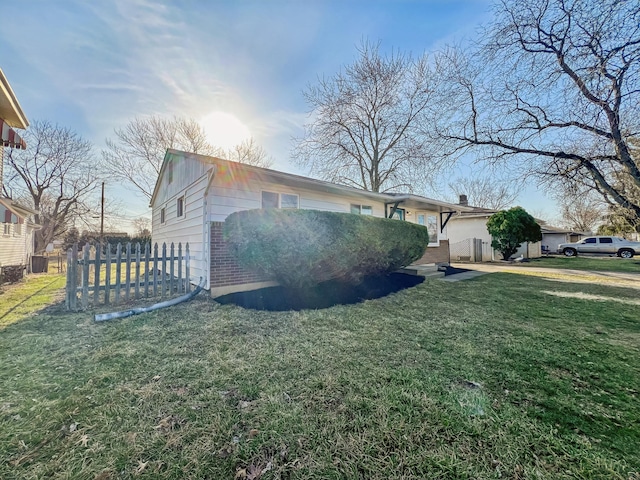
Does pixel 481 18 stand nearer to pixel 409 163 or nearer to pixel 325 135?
pixel 409 163

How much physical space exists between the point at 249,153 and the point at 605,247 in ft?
105

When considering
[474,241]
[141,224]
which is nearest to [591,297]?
[474,241]

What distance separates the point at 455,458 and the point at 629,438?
1305 mm

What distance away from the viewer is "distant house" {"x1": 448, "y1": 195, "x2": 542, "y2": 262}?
19.0 meters

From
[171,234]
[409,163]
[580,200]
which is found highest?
[409,163]

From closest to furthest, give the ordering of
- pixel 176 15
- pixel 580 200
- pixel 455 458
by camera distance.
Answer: pixel 455 458, pixel 176 15, pixel 580 200

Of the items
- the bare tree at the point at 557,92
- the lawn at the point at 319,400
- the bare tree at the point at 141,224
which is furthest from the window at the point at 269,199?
the bare tree at the point at 141,224

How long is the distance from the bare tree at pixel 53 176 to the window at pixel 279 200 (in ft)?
75.8

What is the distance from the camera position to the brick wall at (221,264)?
21.2ft

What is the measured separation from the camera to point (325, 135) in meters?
19.3

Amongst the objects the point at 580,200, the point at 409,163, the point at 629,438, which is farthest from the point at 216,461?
the point at 409,163

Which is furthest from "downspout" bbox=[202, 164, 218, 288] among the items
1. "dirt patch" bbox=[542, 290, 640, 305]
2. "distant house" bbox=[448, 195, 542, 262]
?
"distant house" bbox=[448, 195, 542, 262]

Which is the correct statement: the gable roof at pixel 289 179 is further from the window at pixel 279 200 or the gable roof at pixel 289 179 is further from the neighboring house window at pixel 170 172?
the window at pixel 279 200

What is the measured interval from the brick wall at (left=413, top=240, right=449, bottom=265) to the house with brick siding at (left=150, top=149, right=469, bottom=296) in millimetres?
3778
